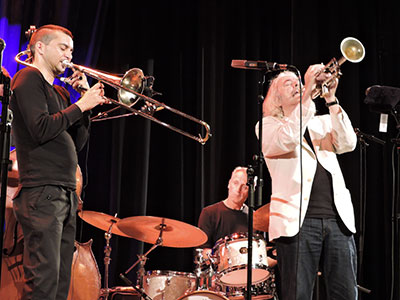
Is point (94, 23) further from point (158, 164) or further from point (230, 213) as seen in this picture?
point (230, 213)

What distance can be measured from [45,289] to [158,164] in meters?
2.71

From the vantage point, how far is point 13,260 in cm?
334

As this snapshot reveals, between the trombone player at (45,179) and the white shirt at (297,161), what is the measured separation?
1.02m

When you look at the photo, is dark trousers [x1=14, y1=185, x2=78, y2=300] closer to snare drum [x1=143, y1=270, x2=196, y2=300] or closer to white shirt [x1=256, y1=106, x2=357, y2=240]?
white shirt [x1=256, y1=106, x2=357, y2=240]

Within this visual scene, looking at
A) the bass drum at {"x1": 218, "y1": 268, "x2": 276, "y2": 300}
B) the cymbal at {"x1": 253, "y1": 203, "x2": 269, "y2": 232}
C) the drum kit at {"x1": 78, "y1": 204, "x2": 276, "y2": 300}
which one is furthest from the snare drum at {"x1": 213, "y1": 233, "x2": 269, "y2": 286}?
the cymbal at {"x1": 253, "y1": 203, "x2": 269, "y2": 232}

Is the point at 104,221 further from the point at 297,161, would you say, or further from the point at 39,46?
the point at 297,161

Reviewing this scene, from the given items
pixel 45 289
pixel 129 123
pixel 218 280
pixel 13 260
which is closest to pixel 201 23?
pixel 129 123

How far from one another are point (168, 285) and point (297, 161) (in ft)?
5.78

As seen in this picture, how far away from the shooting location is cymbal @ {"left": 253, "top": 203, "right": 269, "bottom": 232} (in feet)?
14.8

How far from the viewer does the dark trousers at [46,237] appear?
2686mm

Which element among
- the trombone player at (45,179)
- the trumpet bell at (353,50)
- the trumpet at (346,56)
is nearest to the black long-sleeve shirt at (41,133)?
the trombone player at (45,179)

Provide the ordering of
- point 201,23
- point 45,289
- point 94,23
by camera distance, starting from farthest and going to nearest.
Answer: point 201,23 → point 94,23 → point 45,289

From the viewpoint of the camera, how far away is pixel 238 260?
157 inches

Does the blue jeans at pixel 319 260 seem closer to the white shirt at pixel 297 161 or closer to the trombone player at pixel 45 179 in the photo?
the white shirt at pixel 297 161
